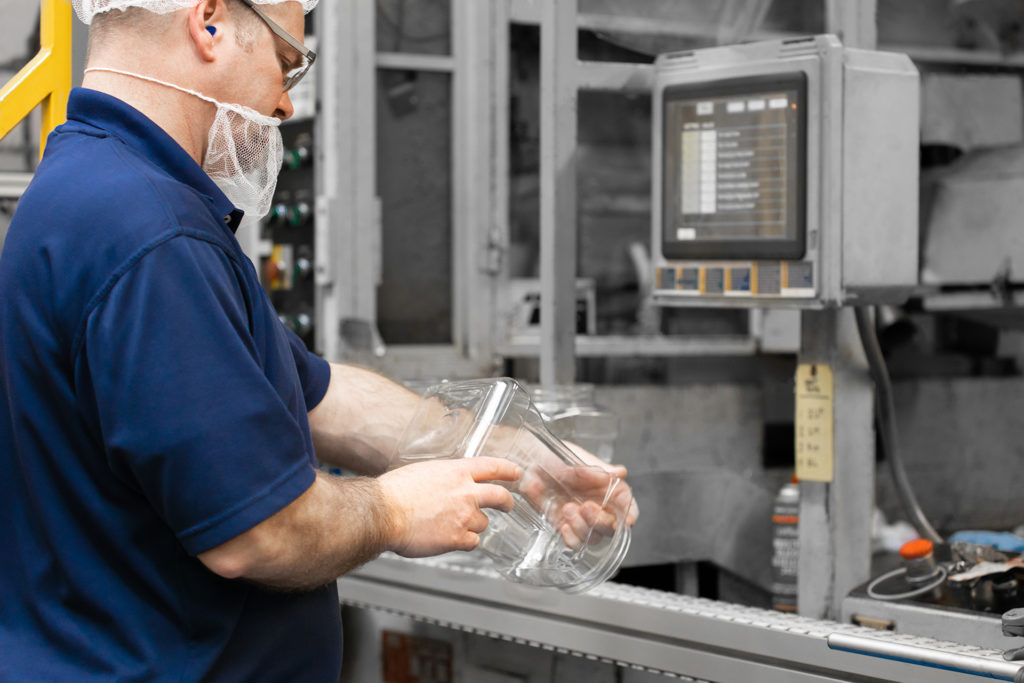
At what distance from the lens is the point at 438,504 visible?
4.43 ft

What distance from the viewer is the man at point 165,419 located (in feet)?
3.80

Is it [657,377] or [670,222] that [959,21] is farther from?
[670,222]

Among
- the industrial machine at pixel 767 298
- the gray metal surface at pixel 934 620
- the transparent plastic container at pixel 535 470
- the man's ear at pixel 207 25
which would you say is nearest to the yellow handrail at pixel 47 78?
the industrial machine at pixel 767 298

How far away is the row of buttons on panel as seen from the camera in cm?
214

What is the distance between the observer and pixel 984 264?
3.29 meters

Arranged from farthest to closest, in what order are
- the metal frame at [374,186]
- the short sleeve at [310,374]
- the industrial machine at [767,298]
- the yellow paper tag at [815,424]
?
the metal frame at [374,186], the yellow paper tag at [815,424], the industrial machine at [767,298], the short sleeve at [310,374]

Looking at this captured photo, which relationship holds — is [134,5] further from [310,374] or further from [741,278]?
[741,278]

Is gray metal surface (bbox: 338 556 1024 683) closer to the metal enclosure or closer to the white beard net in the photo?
the metal enclosure

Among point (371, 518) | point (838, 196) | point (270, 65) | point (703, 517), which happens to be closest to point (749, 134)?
point (838, 196)

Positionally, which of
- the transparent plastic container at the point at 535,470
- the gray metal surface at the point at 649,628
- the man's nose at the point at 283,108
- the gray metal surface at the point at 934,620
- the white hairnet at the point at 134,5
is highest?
the white hairnet at the point at 134,5

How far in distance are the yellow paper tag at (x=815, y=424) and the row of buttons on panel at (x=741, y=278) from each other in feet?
0.72

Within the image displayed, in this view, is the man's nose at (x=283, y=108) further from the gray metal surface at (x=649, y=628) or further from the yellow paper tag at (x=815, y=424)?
the yellow paper tag at (x=815, y=424)

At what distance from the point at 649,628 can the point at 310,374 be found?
0.81 metres

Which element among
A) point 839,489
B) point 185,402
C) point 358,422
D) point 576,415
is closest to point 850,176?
point 839,489
